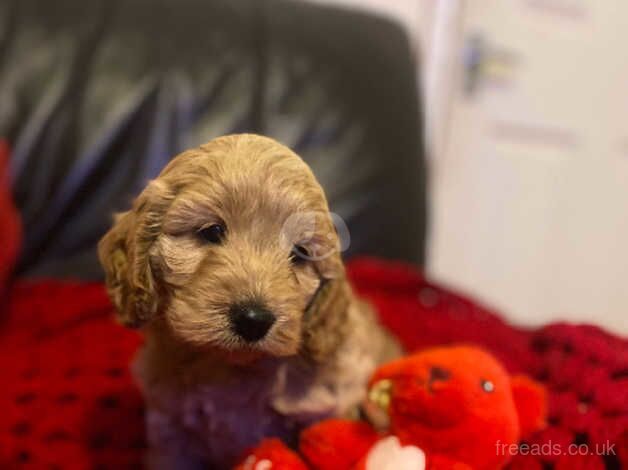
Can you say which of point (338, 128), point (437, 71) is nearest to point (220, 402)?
point (338, 128)

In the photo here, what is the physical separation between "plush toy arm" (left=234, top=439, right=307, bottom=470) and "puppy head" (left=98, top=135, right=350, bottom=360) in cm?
15

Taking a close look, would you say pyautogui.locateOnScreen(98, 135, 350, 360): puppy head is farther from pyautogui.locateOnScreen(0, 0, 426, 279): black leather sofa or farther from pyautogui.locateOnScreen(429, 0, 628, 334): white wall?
pyautogui.locateOnScreen(429, 0, 628, 334): white wall

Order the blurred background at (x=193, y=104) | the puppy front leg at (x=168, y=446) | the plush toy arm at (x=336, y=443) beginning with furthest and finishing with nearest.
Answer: the blurred background at (x=193, y=104) → the puppy front leg at (x=168, y=446) → the plush toy arm at (x=336, y=443)

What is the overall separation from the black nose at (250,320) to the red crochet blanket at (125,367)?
431 millimetres

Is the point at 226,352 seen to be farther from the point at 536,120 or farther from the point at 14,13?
the point at 536,120

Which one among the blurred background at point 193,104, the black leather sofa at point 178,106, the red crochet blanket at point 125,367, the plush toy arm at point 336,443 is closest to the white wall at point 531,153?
the blurred background at point 193,104

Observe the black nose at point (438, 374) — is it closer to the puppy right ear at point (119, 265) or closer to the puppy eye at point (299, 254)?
the puppy eye at point (299, 254)

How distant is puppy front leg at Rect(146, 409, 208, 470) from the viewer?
42.3 inches

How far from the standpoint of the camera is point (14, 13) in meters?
1.83

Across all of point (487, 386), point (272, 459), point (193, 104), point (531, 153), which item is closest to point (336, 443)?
point (272, 459)

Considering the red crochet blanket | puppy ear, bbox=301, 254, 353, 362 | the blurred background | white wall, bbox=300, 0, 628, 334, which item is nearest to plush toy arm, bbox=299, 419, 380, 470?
puppy ear, bbox=301, 254, 353, 362

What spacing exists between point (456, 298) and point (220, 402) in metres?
0.97

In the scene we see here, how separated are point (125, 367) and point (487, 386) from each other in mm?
798

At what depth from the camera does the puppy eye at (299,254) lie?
0.90 m
